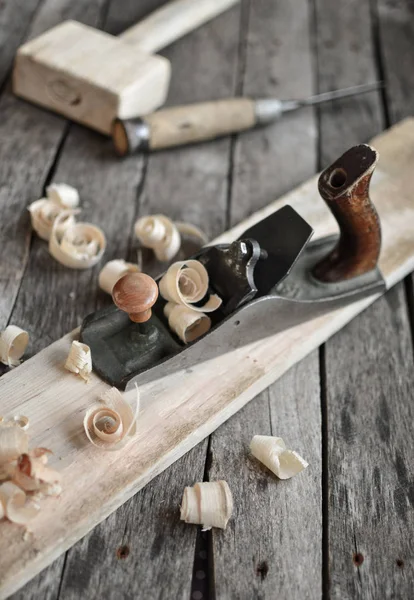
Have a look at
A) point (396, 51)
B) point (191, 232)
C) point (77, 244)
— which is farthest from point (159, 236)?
point (396, 51)

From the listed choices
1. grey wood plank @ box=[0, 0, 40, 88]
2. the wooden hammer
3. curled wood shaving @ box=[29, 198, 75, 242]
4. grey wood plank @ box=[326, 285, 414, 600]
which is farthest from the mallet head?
grey wood plank @ box=[326, 285, 414, 600]

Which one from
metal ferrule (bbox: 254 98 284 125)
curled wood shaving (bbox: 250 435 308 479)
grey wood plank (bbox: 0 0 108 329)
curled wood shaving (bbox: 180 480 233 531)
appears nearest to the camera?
curled wood shaving (bbox: 180 480 233 531)

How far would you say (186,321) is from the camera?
68.7 inches

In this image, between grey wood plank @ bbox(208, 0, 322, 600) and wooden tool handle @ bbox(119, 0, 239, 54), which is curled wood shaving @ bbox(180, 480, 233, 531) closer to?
grey wood plank @ bbox(208, 0, 322, 600)

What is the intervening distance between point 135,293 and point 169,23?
1.69 meters

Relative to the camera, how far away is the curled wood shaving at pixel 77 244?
6.89 feet

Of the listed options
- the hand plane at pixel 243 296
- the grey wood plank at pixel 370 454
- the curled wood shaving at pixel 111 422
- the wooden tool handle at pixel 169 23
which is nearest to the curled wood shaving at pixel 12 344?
the hand plane at pixel 243 296

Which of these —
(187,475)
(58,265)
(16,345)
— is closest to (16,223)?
(58,265)

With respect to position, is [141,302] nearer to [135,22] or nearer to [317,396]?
[317,396]

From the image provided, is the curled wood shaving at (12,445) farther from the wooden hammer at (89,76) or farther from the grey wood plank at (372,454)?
the wooden hammer at (89,76)

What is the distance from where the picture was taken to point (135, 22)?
312 cm

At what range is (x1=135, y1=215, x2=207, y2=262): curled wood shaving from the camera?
215 cm

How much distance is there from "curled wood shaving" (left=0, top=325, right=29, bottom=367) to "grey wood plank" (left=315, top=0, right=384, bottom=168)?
4.30 ft

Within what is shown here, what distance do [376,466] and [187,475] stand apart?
45cm
